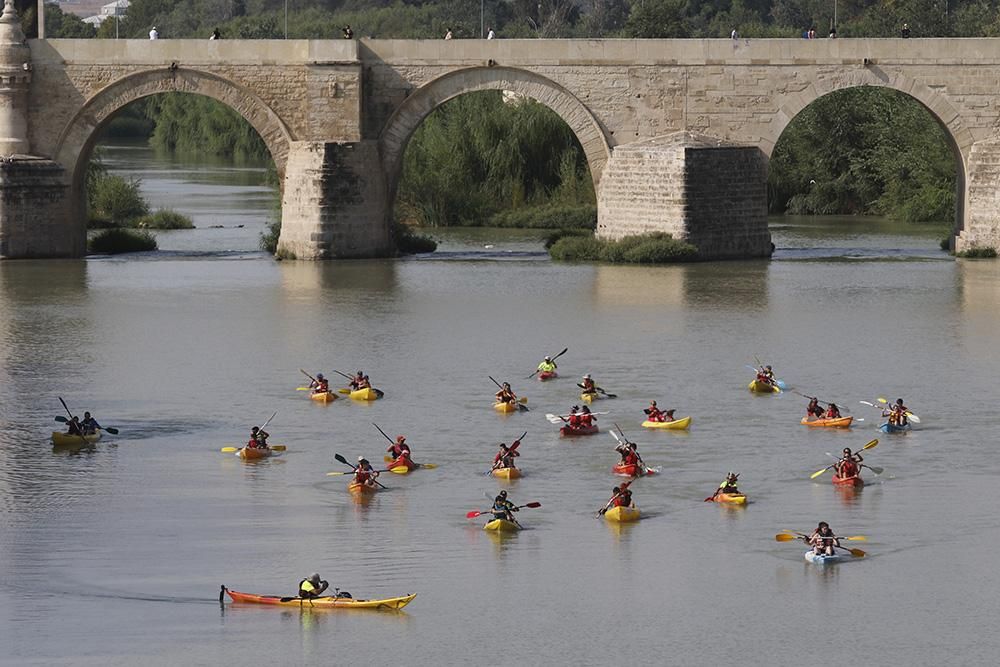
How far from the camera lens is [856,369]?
119 feet

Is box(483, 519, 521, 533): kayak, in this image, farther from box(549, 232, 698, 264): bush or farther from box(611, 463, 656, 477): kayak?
box(549, 232, 698, 264): bush

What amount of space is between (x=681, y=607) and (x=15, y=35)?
108 ft

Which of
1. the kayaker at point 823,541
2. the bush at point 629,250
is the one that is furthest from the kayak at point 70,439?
the bush at point 629,250

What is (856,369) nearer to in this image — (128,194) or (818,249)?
(818,249)

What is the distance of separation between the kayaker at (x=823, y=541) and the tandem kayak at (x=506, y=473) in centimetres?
517

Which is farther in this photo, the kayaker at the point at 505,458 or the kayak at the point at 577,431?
the kayak at the point at 577,431

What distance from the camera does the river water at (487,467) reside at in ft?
72.9

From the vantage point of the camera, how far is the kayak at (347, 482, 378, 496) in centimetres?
2745

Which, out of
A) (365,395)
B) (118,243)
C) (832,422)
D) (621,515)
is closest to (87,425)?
(365,395)

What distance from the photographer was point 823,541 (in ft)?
79.7

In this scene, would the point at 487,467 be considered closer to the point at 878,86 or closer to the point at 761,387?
the point at 761,387

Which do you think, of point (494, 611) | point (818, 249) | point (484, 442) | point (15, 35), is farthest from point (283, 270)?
point (494, 611)

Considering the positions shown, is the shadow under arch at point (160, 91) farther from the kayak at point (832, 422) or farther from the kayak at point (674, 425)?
the kayak at point (832, 422)

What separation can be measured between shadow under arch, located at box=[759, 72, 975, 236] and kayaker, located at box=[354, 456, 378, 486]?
81.4 ft
